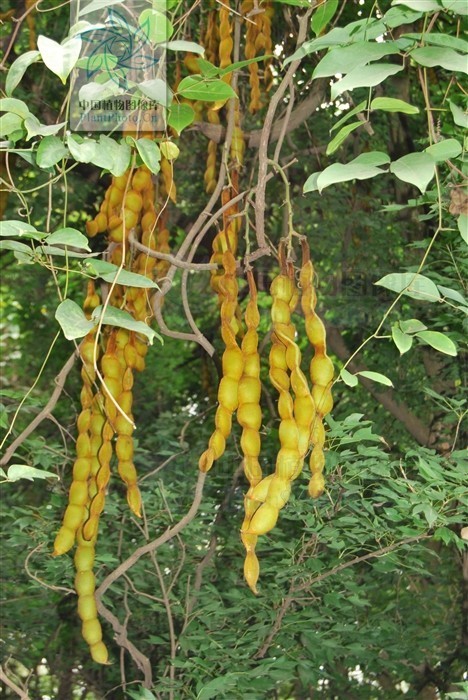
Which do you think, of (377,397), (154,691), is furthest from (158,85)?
(377,397)

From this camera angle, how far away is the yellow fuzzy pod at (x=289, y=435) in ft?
3.47

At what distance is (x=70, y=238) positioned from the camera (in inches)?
36.7

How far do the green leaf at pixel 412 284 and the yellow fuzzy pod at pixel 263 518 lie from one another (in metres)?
0.27

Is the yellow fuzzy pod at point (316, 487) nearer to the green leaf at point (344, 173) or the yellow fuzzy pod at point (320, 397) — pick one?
the yellow fuzzy pod at point (320, 397)

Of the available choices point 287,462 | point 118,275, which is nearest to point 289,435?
point 287,462

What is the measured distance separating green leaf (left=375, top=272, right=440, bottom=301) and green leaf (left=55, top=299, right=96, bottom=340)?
0.33 meters

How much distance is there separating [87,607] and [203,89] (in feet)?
2.48

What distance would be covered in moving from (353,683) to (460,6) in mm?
1980

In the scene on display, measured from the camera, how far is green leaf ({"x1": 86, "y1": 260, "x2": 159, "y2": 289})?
3.33 feet

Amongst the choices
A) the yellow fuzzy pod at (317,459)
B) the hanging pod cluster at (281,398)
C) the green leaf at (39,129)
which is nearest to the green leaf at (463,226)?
the hanging pod cluster at (281,398)

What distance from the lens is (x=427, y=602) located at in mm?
2531

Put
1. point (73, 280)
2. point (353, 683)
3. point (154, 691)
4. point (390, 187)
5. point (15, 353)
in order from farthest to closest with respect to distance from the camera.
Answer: point (15, 353), point (73, 280), point (390, 187), point (353, 683), point (154, 691)

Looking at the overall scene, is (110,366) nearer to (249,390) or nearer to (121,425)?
(121,425)

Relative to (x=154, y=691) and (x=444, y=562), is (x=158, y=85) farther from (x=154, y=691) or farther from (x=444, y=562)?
(x=444, y=562)
